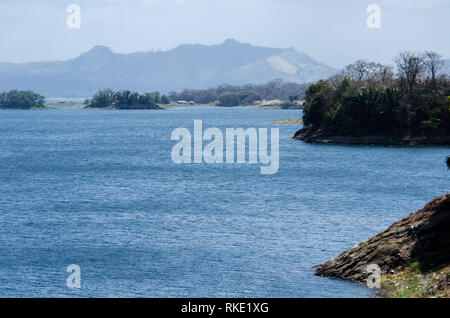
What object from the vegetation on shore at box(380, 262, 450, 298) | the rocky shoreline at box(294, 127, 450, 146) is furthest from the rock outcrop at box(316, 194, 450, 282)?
the rocky shoreline at box(294, 127, 450, 146)

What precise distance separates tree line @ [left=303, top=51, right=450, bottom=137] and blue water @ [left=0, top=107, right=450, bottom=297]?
9.22 meters

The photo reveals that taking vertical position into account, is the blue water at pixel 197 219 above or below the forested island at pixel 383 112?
below

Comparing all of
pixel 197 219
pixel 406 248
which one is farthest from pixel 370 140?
pixel 406 248

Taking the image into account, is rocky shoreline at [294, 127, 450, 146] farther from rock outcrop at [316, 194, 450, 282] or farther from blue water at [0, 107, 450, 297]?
rock outcrop at [316, 194, 450, 282]

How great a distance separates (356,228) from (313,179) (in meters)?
30.0

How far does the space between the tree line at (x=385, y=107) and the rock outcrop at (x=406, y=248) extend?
7610 cm

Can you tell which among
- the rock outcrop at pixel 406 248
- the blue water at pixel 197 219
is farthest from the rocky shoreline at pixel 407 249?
the blue water at pixel 197 219

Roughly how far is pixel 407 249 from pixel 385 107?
273 ft

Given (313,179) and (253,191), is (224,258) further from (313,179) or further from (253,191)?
(313,179)

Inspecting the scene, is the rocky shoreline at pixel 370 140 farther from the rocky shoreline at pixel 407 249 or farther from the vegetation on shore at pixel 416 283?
the vegetation on shore at pixel 416 283

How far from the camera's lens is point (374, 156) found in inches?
3799

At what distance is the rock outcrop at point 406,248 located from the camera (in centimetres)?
3023
